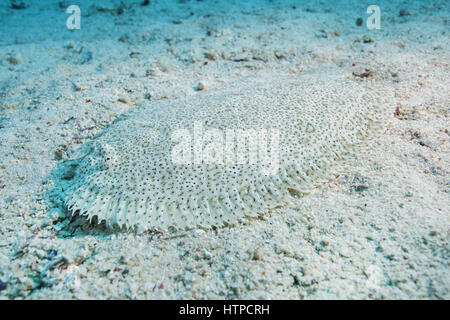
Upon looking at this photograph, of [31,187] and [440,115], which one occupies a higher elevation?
[440,115]

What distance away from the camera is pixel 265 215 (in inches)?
120

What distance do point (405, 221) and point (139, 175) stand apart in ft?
8.97

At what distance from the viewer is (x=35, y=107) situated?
518 centimetres

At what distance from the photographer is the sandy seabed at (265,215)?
250 cm

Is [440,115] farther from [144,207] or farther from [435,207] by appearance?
[144,207]

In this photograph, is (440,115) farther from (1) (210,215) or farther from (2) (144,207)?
(2) (144,207)

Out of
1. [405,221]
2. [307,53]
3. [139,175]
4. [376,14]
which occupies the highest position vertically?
[376,14]

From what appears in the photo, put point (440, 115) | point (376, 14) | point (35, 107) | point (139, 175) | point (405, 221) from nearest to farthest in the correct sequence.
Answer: point (405, 221) < point (139, 175) < point (440, 115) < point (35, 107) < point (376, 14)

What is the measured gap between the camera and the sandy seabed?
2502 mm
